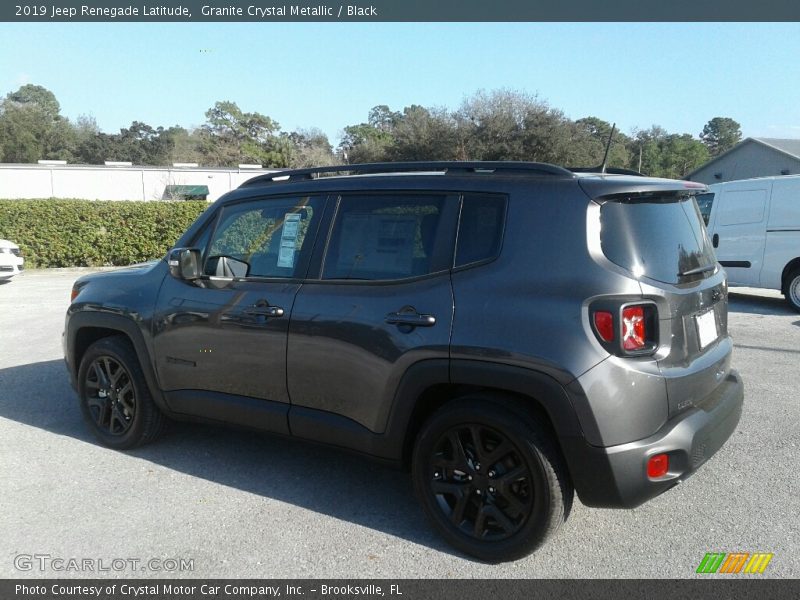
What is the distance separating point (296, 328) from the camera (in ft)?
12.0

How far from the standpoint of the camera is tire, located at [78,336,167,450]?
453cm

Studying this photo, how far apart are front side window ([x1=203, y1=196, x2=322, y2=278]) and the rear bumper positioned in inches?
73.2

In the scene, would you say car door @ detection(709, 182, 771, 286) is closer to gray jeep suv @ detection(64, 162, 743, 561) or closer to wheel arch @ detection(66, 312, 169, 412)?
gray jeep suv @ detection(64, 162, 743, 561)

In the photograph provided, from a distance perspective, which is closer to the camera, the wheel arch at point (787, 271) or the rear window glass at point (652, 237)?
the rear window glass at point (652, 237)

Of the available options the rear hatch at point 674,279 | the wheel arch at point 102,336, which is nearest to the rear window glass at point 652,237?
the rear hatch at point 674,279

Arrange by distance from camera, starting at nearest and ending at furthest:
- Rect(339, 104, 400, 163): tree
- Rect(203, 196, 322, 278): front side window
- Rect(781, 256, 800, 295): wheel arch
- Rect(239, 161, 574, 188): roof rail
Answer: Rect(239, 161, 574, 188): roof rail
Rect(203, 196, 322, 278): front side window
Rect(781, 256, 800, 295): wheel arch
Rect(339, 104, 400, 163): tree

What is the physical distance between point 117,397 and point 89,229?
15.3 meters

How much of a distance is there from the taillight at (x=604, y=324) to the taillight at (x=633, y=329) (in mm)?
56

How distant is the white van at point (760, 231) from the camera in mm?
10305

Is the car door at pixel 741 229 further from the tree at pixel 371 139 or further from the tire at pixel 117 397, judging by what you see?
the tree at pixel 371 139

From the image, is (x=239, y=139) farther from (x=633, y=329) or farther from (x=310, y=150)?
(x=633, y=329)

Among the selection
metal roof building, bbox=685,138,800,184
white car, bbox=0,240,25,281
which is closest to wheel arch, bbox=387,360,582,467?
white car, bbox=0,240,25,281

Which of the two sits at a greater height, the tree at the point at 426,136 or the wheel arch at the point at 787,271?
the tree at the point at 426,136

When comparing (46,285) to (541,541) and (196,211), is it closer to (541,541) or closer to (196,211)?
(196,211)
